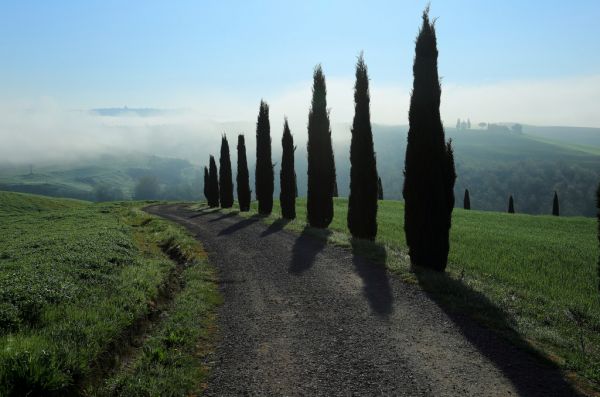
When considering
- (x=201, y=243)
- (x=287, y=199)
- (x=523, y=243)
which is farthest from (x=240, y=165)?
(x=523, y=243)

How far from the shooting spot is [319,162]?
27.6 metres

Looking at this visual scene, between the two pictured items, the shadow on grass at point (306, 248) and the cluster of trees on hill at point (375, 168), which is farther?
the shadow on grass at point (306, 248)

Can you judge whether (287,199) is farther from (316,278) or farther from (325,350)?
(325,350)

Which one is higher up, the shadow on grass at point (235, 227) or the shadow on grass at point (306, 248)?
the shadow on grass at point (306, 248)

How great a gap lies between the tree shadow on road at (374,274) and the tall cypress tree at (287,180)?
13385 millimetres

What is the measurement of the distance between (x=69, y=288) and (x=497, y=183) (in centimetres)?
21374

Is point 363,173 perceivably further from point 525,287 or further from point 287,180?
point 287,180

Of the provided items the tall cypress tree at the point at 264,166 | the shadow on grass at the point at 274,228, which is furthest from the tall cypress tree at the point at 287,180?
the tall cypress tree at the point at 264,166

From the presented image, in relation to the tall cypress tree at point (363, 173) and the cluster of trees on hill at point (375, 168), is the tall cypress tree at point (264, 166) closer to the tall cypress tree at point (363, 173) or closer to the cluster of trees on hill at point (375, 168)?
the cluster of trees on hill at point (375, 168)

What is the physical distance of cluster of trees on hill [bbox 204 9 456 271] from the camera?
48.9 ft

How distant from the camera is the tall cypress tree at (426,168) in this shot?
14.8m

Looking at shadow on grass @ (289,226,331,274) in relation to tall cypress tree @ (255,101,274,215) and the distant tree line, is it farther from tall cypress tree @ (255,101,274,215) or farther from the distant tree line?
tall cypress tree @ (255,101,274,215)

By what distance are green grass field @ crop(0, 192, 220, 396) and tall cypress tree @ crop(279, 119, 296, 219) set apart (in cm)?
1709

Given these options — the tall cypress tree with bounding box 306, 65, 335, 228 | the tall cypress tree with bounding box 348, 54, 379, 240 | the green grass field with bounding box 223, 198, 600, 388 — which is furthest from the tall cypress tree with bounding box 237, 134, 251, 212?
the tall cypress tree with bounding box 348, 54, 379, 240
